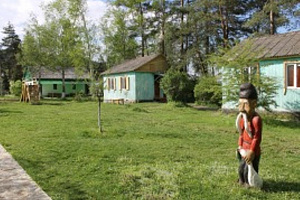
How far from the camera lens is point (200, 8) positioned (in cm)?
2975

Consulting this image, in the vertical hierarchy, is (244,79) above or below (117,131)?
above

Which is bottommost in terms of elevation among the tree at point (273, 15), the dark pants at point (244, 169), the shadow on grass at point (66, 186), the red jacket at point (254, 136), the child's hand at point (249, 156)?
the shadow on grass at point (66, 186)

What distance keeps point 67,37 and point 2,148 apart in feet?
111

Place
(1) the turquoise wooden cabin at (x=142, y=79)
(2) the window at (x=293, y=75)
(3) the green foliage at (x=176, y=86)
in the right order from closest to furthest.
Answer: (2) the window at (x=293, y=75) → (3) the green foliage at (x=176, y=86) → (1) the turquoise wooden cabin at (x=142, y=79)

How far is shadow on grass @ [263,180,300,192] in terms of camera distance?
4840 millimetres

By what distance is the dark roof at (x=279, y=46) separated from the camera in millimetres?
14796

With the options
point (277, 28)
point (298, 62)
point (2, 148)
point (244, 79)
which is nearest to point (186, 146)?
point (2, 148)

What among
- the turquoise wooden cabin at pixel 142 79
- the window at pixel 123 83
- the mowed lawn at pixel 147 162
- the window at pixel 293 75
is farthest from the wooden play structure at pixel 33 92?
the window at pixel 293 75

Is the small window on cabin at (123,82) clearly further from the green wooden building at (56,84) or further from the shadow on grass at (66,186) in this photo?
the shadow on grass at (66,186)

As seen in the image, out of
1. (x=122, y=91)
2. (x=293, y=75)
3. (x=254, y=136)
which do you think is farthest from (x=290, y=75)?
(x=122, y=91)

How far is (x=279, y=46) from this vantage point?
52.2 ft

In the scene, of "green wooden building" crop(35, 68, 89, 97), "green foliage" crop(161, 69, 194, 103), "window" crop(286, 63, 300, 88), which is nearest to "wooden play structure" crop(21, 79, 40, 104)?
"green foliage" crop(161, 69, 194, 103)

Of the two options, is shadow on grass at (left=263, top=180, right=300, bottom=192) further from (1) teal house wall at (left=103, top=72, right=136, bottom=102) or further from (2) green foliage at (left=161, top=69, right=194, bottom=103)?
(1) teal house wall at (left=103, top=72, right=136, bottom=102)

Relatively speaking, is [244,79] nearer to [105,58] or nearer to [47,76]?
[105,58]
